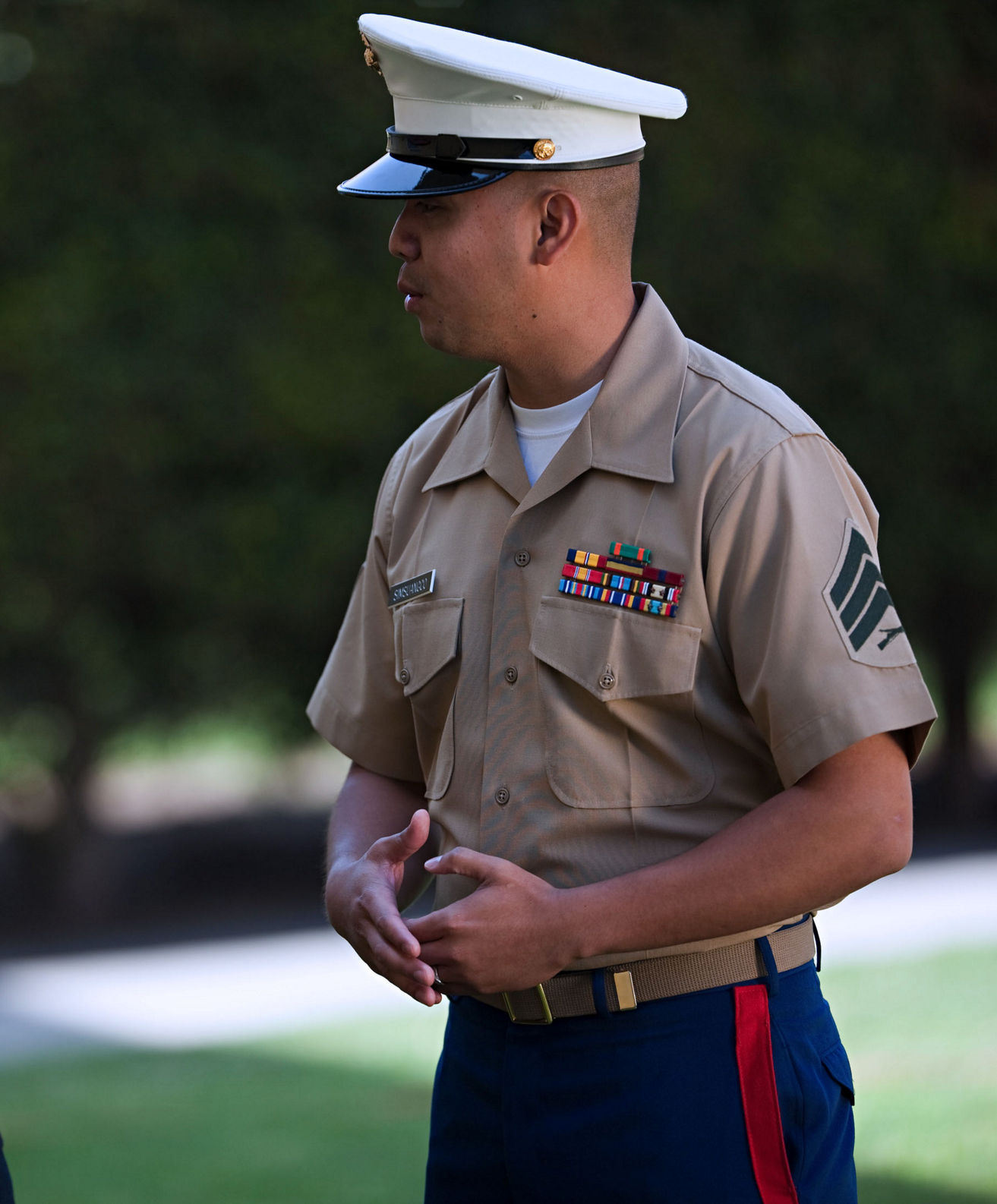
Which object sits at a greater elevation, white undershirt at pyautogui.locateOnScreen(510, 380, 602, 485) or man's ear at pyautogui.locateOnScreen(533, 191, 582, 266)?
man's ear at pyautogui.locateOnScreen(533, 191, 582, 266)

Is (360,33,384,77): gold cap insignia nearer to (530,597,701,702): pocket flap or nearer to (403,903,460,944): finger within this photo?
(530,597,701,702): pocket flap

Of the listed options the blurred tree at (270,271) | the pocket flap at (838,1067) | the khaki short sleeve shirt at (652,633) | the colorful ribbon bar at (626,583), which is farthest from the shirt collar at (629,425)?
the blurred tree at (270,271)

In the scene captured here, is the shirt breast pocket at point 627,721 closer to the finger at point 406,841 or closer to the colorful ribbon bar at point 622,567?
the colorful ribbon bar at point 622,567

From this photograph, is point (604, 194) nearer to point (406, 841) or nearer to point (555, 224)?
point (555, 224)

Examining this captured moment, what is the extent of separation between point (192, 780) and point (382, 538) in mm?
11417

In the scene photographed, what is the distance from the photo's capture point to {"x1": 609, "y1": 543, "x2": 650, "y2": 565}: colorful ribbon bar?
6.25 ft

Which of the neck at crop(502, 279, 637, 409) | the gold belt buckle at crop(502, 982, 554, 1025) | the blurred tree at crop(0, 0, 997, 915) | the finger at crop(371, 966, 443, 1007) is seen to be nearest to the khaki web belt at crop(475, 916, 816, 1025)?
the gold belt buckle at crop(502, 982, 554, 1025)

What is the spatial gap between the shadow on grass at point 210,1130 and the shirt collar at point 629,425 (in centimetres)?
283

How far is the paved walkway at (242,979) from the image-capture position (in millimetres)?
6168

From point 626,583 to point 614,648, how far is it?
85mm

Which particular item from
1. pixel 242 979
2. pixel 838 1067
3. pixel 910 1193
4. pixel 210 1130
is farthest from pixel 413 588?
pixel 242 979

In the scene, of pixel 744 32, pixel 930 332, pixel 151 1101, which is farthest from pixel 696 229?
pixel 151 1101

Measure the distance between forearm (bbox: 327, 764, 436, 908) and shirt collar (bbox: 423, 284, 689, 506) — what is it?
537mm

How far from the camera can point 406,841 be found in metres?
1.90
